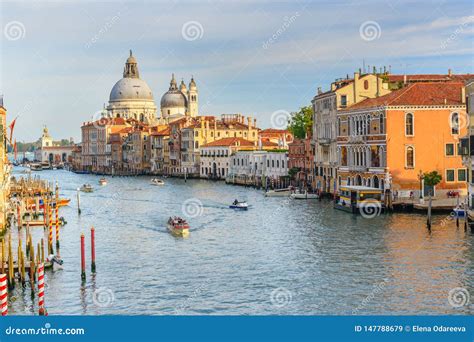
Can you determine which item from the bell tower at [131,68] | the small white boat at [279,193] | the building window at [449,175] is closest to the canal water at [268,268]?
the building window at [449,175]

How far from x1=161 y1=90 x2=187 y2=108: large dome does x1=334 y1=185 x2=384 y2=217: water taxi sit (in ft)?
169

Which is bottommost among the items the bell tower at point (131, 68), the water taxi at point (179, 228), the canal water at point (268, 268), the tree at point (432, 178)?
the canal water at point (268, 268)

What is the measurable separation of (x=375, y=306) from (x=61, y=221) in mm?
12045

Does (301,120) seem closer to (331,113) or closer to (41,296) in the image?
(331,113)

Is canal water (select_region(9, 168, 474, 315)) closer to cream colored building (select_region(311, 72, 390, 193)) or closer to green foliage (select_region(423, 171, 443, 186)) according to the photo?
green foliage (select_region(423, 171, 443, 186))

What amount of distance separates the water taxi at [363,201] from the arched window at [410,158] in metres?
1.39

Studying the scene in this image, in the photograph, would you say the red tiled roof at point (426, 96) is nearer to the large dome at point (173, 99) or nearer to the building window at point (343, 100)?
the building window at point (343, 100)

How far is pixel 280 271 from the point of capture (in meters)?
12.6

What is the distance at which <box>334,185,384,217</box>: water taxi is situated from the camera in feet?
68.5

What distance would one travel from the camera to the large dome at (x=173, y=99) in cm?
7256

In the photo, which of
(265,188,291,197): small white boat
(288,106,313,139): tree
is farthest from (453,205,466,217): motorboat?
(288,106,313,139): tree

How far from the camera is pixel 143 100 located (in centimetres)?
7625
